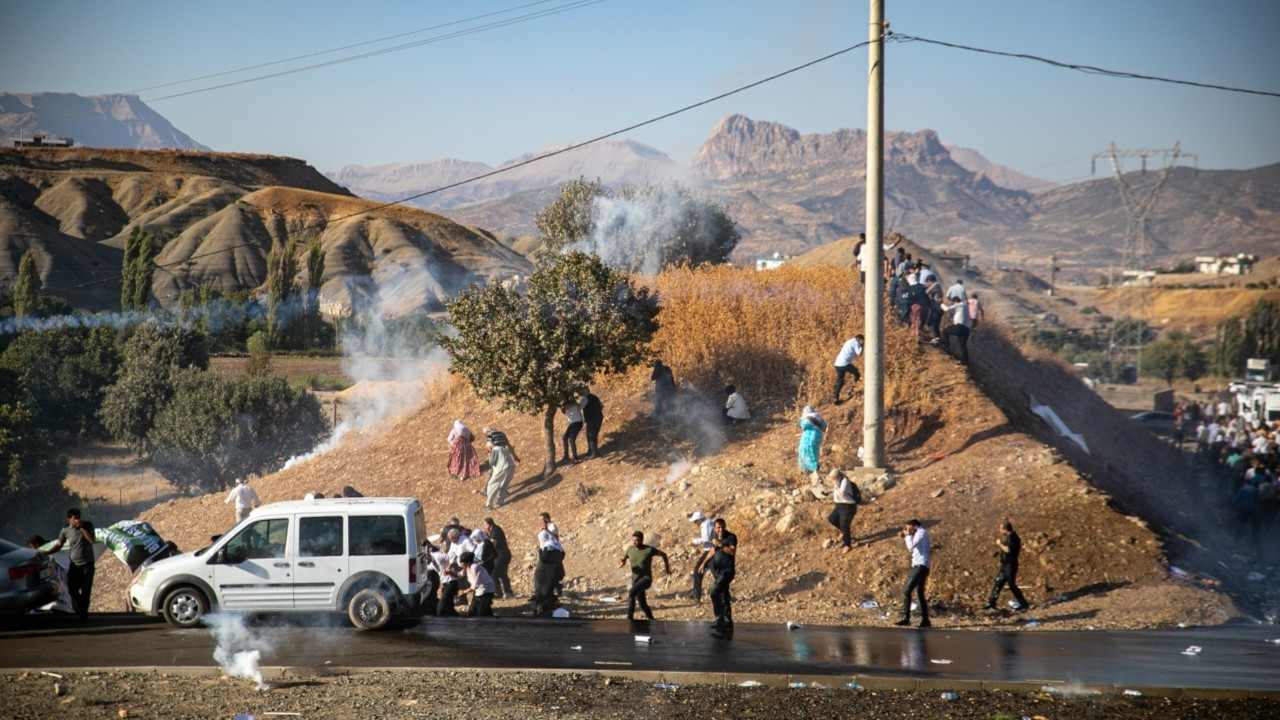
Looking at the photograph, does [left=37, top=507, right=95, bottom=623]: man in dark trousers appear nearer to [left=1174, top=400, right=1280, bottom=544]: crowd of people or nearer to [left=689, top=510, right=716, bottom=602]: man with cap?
[left=689, top=510, right=716, bottom=602]: man with cap

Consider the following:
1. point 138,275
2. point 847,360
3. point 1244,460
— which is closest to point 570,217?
point 847,360

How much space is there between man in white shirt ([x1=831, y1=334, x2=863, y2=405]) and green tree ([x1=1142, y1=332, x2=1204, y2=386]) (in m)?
73.4

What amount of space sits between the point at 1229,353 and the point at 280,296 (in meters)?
74.0

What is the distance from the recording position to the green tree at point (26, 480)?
4147 centimetres

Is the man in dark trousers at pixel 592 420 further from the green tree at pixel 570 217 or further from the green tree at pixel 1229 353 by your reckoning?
the green tree at pixel 1229 353

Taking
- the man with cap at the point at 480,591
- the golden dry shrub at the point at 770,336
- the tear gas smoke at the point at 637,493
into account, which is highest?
the golden dry shrub at the point at 770,336

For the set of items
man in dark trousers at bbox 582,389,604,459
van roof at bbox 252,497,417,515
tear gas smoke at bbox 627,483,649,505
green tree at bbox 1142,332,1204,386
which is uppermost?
green tree at bbox 1142,332,1204,386

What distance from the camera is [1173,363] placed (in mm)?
83688

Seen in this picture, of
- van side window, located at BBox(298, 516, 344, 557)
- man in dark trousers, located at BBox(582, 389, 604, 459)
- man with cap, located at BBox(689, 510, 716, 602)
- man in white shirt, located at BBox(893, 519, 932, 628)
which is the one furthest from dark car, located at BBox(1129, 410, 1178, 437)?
van side window, located at BBox(298, 516, 344, 557)

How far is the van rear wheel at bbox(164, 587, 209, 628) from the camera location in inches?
505

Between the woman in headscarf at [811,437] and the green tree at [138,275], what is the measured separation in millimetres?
64159

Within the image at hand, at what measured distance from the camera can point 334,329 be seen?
73.9 m

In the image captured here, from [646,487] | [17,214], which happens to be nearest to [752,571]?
[646,487]

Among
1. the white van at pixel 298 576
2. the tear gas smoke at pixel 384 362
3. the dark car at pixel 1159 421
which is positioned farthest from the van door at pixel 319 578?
the dark car at pixel 1159 421
